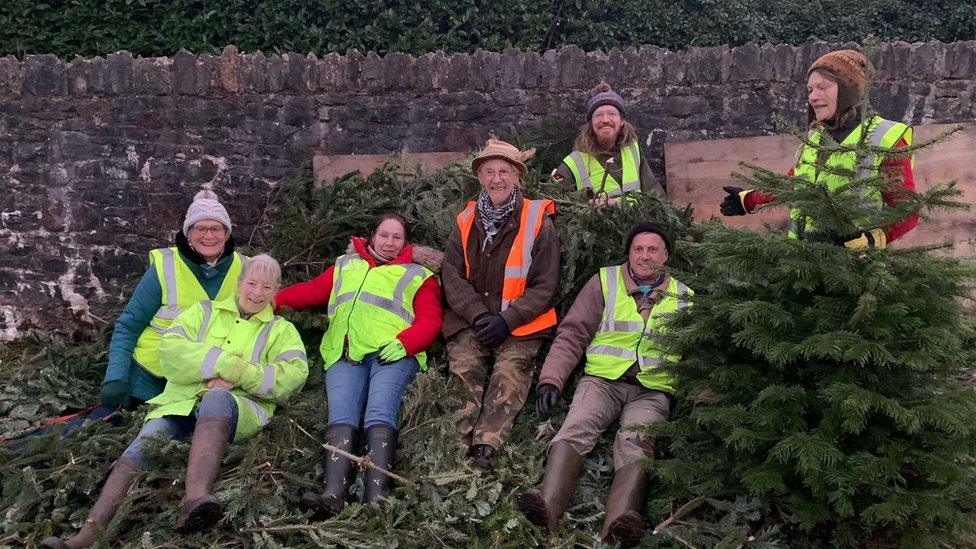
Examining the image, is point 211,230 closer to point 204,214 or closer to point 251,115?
point 204,214

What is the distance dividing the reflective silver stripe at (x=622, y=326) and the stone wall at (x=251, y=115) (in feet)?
8.28

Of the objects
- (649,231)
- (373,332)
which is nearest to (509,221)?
(649,231)

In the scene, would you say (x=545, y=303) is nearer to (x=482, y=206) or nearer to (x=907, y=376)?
(x=482, y=206)

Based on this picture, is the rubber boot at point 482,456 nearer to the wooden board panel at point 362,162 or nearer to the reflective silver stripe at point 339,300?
the reflective silver stripe at point 339,300

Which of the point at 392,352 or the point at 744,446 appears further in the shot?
the point at 392,352

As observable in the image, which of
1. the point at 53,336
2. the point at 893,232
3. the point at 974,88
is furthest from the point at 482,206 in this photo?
the point at 974,88

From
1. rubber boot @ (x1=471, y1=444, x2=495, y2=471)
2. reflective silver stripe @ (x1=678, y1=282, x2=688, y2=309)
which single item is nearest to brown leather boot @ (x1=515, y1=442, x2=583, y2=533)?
rubber boot @ (x1=471, y1=444, x2=495, y2=471)

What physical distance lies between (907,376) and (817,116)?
166 centimetres

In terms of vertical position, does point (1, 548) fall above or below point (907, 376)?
below

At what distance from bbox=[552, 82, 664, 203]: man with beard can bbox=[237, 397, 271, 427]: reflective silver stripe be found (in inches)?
108

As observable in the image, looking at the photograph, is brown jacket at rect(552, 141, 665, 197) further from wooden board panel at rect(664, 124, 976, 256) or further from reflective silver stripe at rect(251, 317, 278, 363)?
reflective silver stripe at rect(251, 317, 278, 363)

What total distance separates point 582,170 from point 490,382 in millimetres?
2014

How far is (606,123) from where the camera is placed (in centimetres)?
632

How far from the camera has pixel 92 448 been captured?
4652mm
